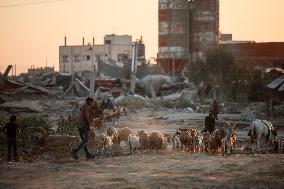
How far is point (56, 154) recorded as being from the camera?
15969mm

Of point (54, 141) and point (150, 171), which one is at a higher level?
point (54, 141)

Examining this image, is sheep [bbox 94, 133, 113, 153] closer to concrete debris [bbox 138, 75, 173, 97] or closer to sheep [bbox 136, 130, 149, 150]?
sheep [bbox 136, 130, 149, 150]

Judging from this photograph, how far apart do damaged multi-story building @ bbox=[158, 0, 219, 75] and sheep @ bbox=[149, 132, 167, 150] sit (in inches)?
2131

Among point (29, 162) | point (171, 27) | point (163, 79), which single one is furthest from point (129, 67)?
point (29, 162)

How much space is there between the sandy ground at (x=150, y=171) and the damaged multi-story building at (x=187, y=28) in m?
56.4

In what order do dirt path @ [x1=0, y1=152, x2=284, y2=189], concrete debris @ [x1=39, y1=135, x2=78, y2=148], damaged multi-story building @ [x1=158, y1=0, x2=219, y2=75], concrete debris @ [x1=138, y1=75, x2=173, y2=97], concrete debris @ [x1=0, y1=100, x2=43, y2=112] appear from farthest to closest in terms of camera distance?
damaged multi-story building @ [x1=158, y1=0, x2=219, y2=75]
concrete debris @ [x1=138, y1=75, x2=173, y2=97]
concrete debris @ [x1=0, y1=100, x2=43, y2=112]
concrete debris @ [x1=39, y1=135, x2=78, y2=148]
dirt path @ [x1=0, y1=152, x2=284, y2=189]

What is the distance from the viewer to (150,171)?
12273 millimetres

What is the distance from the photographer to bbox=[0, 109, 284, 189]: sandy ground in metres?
10.8

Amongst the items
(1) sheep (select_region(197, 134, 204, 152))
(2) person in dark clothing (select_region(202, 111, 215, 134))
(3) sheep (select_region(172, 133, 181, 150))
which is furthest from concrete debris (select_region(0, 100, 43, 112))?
(1) sheep (select_region(197, 134, 204, 152))

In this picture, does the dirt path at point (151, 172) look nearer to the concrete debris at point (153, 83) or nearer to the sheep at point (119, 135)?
the sheep at point (119, 135)

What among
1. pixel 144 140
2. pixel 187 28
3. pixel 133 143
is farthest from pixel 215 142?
pixel 187 28

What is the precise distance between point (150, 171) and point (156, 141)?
4728 mm

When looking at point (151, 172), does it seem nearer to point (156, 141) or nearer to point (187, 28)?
point (156, 141)

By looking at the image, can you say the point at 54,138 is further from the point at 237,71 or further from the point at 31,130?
the point at 237,71
